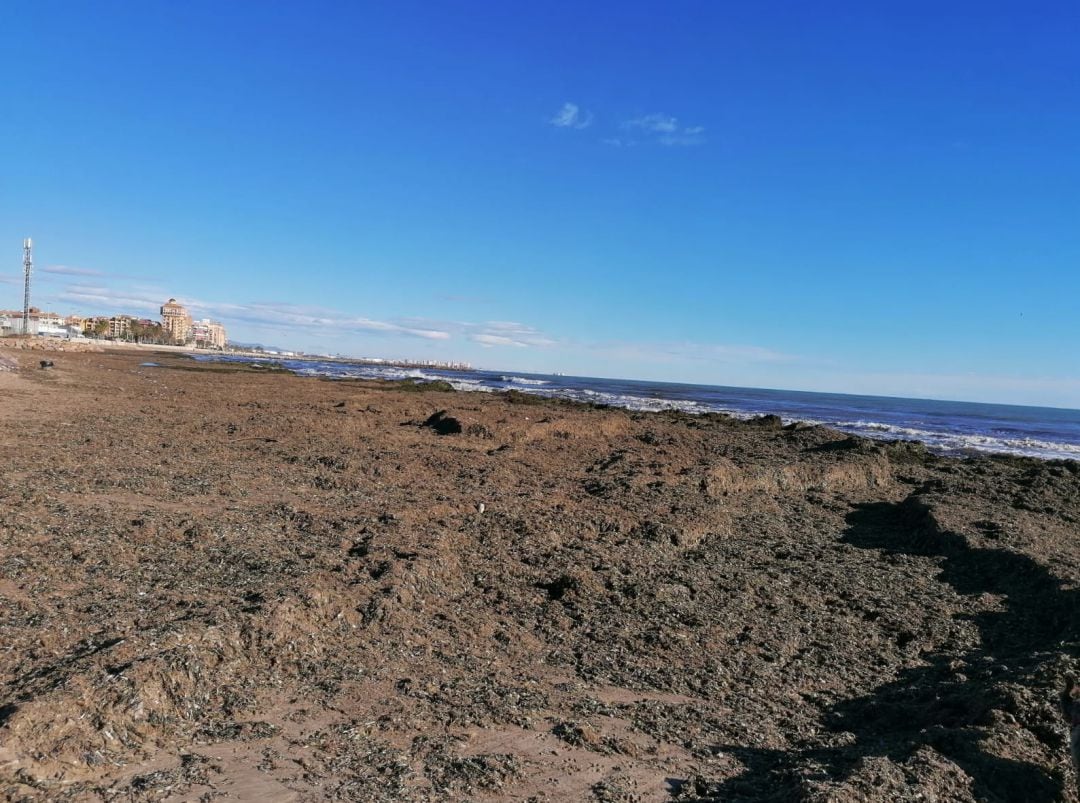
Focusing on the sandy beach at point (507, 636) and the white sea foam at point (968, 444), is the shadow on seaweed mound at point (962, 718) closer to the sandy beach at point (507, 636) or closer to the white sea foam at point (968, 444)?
the sandy beach at point (507, 636)

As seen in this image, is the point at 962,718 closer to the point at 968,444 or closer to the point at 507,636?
the point at 507,636

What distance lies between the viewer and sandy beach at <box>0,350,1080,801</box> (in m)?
3.66

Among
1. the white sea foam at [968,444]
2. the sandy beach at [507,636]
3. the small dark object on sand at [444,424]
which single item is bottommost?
the sandy beach at [507,636]

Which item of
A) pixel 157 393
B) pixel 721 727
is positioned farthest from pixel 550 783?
pixel 157 393

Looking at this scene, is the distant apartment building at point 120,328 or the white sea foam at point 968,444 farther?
the distant apartment building at point 120,328

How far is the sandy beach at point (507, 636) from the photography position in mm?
3656

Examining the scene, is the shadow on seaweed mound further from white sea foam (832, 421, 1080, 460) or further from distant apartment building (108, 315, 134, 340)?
distant apartment building (108, 315, 134, 340)

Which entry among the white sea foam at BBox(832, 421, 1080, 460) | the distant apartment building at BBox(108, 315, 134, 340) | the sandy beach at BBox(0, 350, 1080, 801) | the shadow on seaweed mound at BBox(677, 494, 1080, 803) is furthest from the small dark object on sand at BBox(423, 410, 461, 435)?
the distant apartment building at BBox(108, 315, 134, 340)

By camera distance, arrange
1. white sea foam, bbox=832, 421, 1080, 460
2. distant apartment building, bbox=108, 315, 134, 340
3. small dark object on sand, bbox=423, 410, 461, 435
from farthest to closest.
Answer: distant apartment building, bbox=108, 315, 134, 340 < white sea foam, bbox=832, 421, 1080, 460 < small dark object on sand, bbox=423, 410, 461, 435

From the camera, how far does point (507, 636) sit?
5.55 meters

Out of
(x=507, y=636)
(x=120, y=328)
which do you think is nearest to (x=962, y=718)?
(x=507, y=636)

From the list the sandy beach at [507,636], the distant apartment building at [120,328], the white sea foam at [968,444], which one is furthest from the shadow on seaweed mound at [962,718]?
the distant apartment building at [120,328]

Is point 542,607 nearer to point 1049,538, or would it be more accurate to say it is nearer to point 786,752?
point 786,752

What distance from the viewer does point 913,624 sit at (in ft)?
21.1
